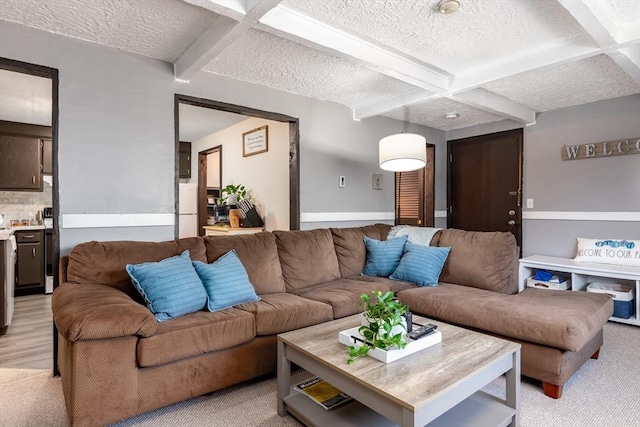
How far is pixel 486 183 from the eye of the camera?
488 centimetres

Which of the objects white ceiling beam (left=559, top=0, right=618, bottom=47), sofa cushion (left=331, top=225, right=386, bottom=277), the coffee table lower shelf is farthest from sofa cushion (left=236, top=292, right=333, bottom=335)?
white ceiling beam (left=559, top=0, right=618, bottom=47)

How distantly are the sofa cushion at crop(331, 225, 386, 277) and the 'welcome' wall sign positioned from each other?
8.37ft

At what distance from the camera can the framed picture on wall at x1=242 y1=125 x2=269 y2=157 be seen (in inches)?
174

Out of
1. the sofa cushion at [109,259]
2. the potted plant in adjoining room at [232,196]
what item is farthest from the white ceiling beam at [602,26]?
the potted plant in adjoining room at [232,196]

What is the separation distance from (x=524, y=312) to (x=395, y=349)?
3.60 feet

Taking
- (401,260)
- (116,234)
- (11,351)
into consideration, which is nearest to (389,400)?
(401,260)

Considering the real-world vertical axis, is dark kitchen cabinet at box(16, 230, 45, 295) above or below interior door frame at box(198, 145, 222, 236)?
below

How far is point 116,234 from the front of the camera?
2.69m

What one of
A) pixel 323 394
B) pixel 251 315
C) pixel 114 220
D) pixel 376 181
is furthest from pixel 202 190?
pixel 323 394

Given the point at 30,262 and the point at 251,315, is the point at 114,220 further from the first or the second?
the point at 30,262

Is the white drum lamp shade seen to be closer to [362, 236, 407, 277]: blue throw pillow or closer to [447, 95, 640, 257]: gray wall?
[362, 236, 407, 277]: blue throw pillow

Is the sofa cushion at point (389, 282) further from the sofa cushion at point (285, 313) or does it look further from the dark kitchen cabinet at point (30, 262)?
the dark kitchen cabinet at point (30, 262)

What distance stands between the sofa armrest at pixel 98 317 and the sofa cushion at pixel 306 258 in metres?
1.31

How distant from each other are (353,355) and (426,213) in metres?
3.97
